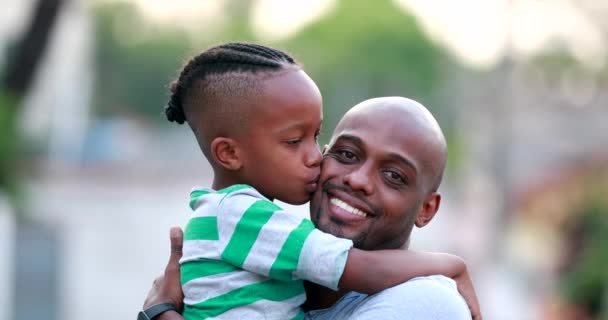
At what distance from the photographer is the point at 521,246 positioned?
3312 cm

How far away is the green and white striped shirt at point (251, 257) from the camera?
3.20 metres

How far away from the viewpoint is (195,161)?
85.4 feet

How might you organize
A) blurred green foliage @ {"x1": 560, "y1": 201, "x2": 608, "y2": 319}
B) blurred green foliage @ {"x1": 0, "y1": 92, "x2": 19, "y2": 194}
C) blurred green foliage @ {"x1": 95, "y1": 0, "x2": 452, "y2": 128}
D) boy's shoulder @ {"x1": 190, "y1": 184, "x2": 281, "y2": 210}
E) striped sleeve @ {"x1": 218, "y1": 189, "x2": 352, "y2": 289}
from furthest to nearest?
blurred green foliage @ {"x1": 95, "y1": 0, "x2": 452, "y2": 128} → blurred green foliage @ {"x1": 560, "y1": 201, "x2": 608, "y2": 319} → blurred green foliage @ {"x1": 0, "y1": 92, "x2": 19, "y2": 194} → boy's shoulder @ {"x1": 190, "y1": 184, "x2": 281, "y2": 210} → striped sleeve @ {"x1": 218, "y1": 189, "x2": 352, "y2": 289}

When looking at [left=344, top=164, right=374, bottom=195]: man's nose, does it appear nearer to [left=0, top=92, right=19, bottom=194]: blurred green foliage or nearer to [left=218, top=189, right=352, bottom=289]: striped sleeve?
[left=218, top=189, right=352, bottom=289]: striped sleeve

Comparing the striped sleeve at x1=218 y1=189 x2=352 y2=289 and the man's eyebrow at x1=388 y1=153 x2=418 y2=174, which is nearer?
the striped sleeve at x1=218 y1=189 x2=352 y2=289

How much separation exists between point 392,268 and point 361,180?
273 mm

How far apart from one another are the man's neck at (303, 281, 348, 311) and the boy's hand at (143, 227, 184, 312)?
0.39m

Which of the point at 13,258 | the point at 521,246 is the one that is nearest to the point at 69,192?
the point at 13,258

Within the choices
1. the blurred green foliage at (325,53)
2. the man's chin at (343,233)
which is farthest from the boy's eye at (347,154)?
the blurred green foliage at (325,53)

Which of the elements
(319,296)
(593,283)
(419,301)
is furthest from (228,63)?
(593,283)

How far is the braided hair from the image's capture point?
11.4ft

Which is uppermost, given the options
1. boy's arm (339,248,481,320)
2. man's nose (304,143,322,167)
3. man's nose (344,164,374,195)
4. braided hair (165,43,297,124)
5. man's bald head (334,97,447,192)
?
braided hair (165,43,297,124)

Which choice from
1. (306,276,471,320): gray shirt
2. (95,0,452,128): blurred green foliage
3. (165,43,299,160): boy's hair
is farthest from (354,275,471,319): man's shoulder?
(95,0,452,128): blurred green foliage

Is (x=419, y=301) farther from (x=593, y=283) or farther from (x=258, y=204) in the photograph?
(x=593, y=283)
